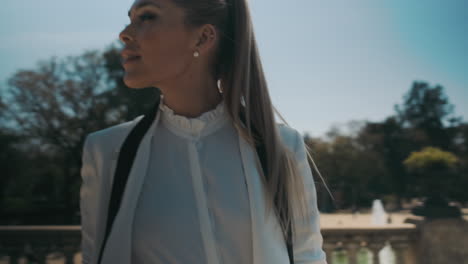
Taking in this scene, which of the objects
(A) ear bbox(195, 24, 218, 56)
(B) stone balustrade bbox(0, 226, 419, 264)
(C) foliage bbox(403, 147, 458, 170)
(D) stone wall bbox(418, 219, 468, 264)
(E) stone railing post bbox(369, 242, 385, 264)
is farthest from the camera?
(C) foliage bbox(403, 147, 458, 170)

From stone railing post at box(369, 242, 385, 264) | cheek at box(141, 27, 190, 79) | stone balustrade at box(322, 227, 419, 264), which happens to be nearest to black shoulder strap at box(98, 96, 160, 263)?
cheek at box(141, 27, 190, 79)

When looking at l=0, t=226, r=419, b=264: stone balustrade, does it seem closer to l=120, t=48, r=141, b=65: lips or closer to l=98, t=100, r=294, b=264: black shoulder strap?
l=98, t=100, r=294, b=264: black shoulder strap

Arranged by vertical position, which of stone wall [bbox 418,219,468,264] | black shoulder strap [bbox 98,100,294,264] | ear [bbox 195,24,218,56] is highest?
ear [bbox 195,24,218,56]

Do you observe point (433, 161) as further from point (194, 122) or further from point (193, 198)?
point (193, 198)

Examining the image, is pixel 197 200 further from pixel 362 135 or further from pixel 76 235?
pixel 362 135

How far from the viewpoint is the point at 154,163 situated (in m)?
1.80

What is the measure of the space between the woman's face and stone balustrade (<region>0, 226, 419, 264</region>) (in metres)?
3.16

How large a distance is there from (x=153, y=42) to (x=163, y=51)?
0.06 metres

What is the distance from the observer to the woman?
161cm

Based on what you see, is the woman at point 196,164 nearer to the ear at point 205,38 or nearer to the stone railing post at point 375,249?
the ear at point 205,38

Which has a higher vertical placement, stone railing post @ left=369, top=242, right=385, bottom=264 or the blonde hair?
the blonde hair

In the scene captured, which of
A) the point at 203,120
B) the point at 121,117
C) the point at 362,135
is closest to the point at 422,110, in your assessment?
the point at 362,135

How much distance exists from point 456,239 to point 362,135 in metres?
49.6

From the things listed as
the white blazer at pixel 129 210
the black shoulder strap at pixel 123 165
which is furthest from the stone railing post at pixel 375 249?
the black shoulder strap at pixel 123 165
